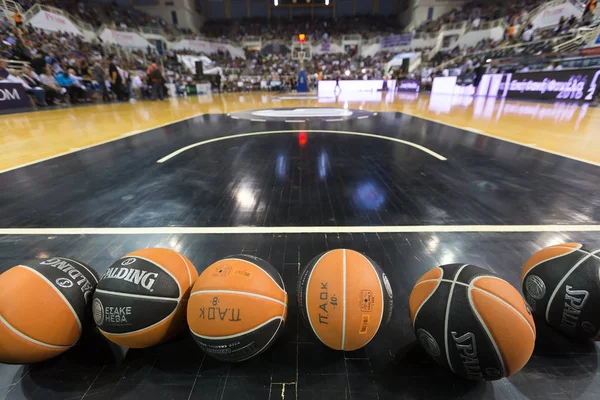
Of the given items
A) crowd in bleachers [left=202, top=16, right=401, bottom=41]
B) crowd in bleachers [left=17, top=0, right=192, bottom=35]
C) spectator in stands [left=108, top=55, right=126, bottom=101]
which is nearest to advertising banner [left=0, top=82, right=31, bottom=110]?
spectator in stands [left=108, top=55, right=126, bottom=101]

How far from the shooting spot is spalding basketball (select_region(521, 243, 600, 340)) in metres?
1.74

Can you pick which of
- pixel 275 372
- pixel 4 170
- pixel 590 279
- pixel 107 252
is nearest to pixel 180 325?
pixel 275 372

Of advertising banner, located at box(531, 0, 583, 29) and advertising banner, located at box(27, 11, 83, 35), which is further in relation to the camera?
advertising banner, located at box(531, 0, 583, 29)

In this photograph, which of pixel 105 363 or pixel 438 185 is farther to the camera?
pixel 438 185

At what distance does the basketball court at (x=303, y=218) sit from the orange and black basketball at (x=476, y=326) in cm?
23

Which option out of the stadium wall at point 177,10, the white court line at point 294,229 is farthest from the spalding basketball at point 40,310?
the stadium wall at point 177,10

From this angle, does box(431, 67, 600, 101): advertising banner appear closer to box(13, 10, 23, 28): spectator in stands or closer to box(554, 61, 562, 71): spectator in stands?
box(554, 61, 562, 71): spectator in stands

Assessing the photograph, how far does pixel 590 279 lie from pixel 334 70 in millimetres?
43719

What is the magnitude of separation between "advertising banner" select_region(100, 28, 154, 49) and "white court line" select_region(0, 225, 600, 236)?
3281 centimetres

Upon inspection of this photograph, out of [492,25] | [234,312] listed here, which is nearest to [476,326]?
[234,312]

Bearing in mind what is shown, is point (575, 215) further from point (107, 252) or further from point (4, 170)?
point (4, 170)

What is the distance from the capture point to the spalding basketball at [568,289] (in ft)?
5.71

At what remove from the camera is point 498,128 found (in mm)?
8430

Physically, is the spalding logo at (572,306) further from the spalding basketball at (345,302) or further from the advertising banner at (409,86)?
the advertising banner at (409,86)
